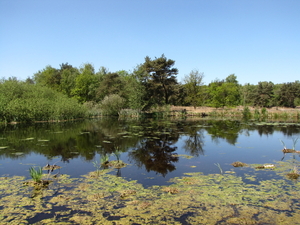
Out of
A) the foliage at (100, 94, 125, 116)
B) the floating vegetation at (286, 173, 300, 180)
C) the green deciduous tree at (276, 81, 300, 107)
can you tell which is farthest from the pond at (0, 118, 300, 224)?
the green deciduous tree at (276, 81, 300, 107)

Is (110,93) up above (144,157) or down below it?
above

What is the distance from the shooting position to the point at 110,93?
164 ft

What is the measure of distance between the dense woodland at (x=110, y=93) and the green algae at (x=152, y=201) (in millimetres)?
24916

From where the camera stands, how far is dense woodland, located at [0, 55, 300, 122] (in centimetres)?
3027

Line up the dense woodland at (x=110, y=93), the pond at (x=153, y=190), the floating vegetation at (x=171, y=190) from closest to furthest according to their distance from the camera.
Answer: the pond at (x=153, y=190), the floating vegetation at (x=171, y=190), the dense woodland at (x=110, y=93)

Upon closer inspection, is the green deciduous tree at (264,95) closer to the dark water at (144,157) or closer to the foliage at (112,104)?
the foliage at (112,104)

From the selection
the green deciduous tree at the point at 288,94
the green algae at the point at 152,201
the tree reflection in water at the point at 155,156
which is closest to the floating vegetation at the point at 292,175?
→ the green algae at the point at 152,201

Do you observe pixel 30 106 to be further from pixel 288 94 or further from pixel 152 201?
pixel 288 94

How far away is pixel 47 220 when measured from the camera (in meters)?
4.76

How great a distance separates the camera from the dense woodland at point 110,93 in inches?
1192

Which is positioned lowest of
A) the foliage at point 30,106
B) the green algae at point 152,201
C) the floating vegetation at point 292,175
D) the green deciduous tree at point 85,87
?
the green algae at point 152,201

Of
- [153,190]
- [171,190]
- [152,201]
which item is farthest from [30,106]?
[152,201]

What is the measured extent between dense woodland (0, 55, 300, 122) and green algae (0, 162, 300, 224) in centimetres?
2492

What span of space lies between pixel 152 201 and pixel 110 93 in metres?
45.8
